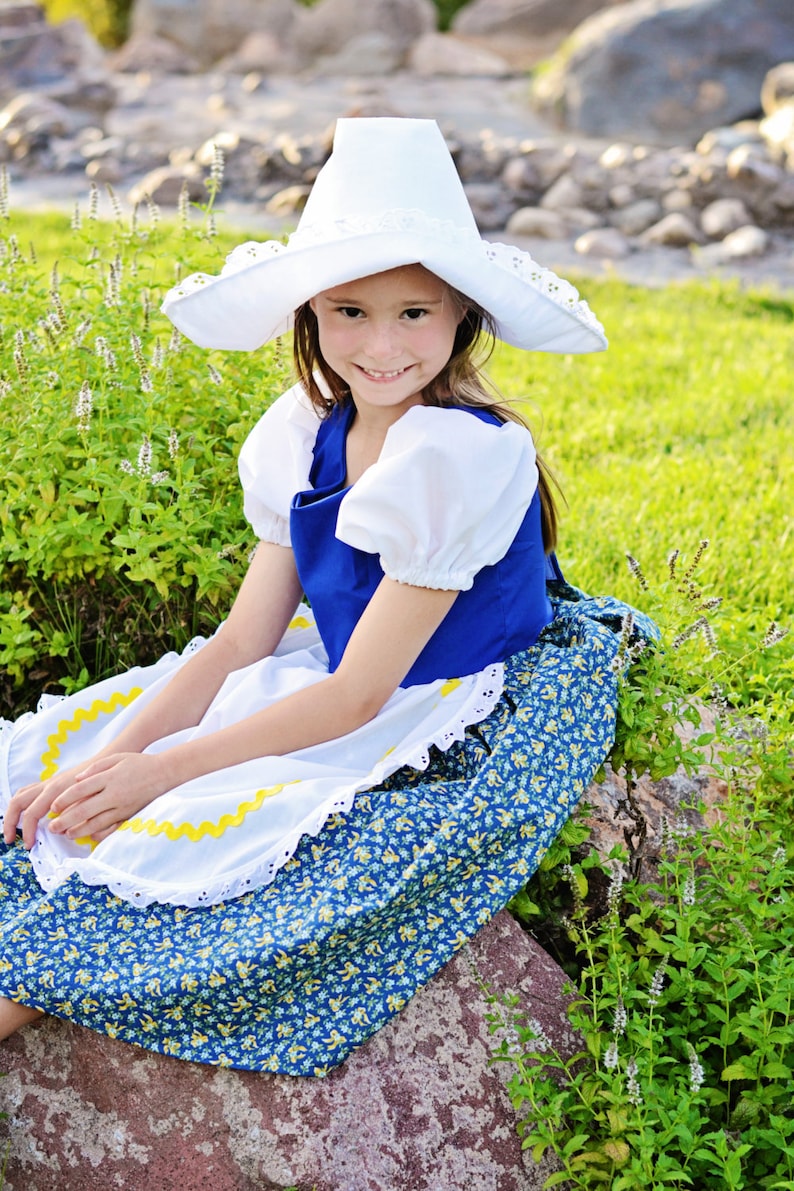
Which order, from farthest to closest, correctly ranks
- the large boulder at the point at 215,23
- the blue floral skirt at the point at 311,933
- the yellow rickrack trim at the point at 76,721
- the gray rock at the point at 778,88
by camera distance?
the large boulder at the point at 215,23 < the gray rock at the point at 778,88 < the yellow rickrack trim at the point at 76,721 < the blue floral skirt at the point at 311,933

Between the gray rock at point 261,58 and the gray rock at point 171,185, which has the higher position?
the gray rock at point 171,185

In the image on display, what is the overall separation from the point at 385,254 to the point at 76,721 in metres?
1.08

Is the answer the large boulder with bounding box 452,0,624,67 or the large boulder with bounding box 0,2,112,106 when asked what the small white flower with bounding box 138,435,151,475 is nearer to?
the large boulder with bounding box 0,2,112,106

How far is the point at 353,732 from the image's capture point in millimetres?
2164

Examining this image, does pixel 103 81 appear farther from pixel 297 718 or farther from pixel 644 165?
pixel 297 718

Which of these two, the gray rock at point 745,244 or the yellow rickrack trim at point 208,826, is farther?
the gray rock at point 745,244

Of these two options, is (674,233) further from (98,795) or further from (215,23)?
(215,23)

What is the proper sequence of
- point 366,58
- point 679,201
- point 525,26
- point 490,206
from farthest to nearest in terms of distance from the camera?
1. point 525,26
2. point 366,58
3. point 490,206
4. point 679,201

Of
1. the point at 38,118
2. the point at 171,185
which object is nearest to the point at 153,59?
the point at 38,118

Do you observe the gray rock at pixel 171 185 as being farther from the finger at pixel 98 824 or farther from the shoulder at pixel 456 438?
the finger at pixel 98 824

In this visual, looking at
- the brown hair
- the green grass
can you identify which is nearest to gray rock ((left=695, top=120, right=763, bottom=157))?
the green grass

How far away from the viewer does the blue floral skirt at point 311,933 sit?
188 centimetres

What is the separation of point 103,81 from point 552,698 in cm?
1385

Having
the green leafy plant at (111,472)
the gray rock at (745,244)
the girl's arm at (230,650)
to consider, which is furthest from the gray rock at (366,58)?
the girl's arm at (230,650)
